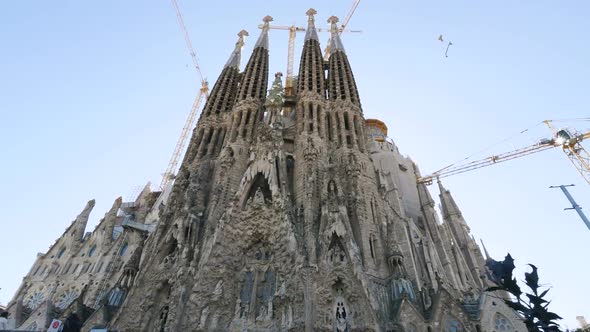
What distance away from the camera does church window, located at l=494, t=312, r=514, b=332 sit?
15.8 metres

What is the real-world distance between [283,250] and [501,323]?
9.68 metres

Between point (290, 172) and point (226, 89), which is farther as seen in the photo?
point (226, 89)

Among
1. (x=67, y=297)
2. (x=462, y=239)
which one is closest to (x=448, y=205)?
(x=462, y=239)

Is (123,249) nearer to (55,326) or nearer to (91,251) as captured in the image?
(91,251)

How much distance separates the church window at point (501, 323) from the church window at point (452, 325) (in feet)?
9.03

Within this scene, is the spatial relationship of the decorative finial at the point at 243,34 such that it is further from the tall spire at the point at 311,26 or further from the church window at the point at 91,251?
the church window at the point at 91,251

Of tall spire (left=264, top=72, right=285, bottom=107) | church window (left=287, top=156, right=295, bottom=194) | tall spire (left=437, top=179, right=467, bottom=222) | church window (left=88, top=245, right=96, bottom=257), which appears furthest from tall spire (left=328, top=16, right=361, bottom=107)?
church window (left=88, top=245, right=96, bottom=257)

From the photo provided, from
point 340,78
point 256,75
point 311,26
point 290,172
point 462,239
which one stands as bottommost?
point 290,172

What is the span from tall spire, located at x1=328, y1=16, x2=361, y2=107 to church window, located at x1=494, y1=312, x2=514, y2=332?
15.2 meters

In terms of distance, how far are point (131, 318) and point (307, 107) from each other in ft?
51.5

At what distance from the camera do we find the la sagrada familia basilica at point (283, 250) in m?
15.0

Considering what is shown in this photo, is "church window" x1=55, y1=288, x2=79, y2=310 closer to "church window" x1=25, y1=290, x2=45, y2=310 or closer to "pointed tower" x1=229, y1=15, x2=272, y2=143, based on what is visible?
"church window" x1=25, y1=290, x2=45, y2=310

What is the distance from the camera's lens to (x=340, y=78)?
1113 inches

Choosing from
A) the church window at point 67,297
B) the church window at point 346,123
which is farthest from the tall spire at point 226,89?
the church window at point 67,297
